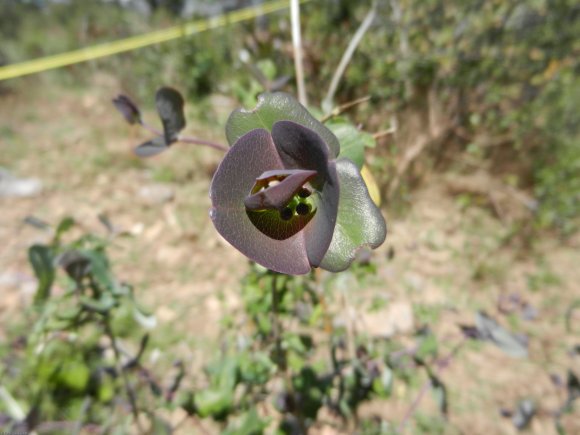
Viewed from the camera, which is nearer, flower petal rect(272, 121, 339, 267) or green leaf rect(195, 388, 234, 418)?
flower petal rect(272, 121, 339, 267)

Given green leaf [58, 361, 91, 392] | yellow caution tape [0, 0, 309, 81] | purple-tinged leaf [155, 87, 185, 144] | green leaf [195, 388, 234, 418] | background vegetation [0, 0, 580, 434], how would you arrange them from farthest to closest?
yellow caution tape [0, 0, 309, 81], green leaf [58, 361, 91, 392], background vegetation [0, 0, 580, 434], green leaf [195, 388, 234, 418], purple-tinged leaf [155, 87, 185, 144]

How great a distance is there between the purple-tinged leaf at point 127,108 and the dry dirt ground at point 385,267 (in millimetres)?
1124

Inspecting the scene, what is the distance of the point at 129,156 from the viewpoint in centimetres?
306

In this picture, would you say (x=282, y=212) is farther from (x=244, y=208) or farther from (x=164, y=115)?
(x=164, y=115)

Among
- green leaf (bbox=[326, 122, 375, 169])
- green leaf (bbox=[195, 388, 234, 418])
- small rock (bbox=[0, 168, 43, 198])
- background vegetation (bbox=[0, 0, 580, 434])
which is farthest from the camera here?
small rock (bbox=[0, 168, 43, 198])

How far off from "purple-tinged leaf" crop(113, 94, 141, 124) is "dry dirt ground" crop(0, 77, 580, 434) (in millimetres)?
1124

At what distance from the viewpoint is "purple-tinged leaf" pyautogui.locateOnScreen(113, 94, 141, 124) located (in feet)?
2.22

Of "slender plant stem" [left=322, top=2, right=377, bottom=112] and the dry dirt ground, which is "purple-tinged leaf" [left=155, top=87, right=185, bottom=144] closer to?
"slender plant stem" [left=322, top=2, right=377, bottom=112]

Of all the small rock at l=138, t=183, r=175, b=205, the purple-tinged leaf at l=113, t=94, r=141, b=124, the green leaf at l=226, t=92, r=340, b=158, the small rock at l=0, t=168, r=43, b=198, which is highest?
the small rock at l=0, t=168, r=43, b=198

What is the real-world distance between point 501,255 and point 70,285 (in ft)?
7.54

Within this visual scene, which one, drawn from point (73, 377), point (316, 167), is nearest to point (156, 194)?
point (73, 377)

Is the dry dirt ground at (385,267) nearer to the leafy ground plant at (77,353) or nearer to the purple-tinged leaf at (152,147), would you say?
the leafy ground plant at (77,353)

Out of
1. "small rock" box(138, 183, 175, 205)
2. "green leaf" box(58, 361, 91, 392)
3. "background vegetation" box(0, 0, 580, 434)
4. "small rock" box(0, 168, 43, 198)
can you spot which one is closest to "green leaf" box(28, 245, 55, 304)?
"background vegetation" box(0, 0, 580, 434)

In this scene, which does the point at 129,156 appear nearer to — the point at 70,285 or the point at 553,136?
the point at 70,285
